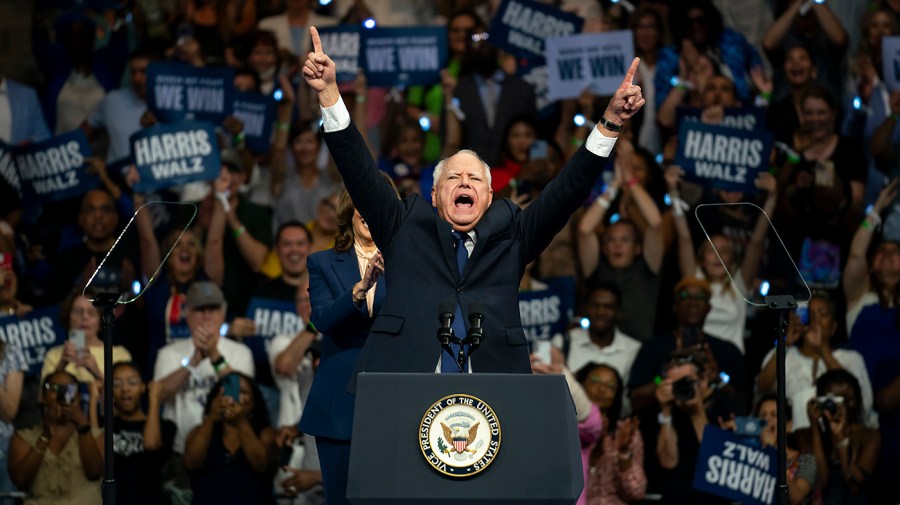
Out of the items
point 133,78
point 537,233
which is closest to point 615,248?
point 133,78

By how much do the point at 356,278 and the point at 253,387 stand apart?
2.94 meters

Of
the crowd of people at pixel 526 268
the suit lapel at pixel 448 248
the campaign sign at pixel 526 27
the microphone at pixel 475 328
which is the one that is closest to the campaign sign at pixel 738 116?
the crowd of people at pixel 526 268

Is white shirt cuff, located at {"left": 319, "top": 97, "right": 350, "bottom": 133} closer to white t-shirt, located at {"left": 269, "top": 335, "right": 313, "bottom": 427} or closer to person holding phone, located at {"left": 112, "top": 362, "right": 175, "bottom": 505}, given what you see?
white t-shirt, located at {"left": 269, "top": 335, "right": 313, "bottom": 427}

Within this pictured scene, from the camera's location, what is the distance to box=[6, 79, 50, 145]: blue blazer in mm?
8172

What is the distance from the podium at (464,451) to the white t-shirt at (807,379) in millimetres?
4078

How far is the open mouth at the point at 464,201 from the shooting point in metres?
3.64

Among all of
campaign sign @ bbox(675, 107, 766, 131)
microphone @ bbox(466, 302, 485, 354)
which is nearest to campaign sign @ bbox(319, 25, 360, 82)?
campaign sign @ bbox(675, 107, 766, 131)

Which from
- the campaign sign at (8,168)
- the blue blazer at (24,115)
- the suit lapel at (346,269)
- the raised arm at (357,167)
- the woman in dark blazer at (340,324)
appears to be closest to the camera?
the raised arm at (357,167)

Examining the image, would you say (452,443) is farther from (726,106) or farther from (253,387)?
(726,106)

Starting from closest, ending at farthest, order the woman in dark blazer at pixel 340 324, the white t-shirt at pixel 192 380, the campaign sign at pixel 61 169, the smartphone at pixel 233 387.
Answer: the woman in dark blazer at pixel 340 324, the smartphone at pixel 233 387, the white t-shirt at pixel 192 380, the campaign sign at pixel 61 169

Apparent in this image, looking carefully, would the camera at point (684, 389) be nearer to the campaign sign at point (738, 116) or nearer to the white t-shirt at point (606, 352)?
the white t-shirt at point (606, 352)

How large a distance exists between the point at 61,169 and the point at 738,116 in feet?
12.1

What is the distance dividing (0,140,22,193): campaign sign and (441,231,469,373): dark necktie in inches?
197

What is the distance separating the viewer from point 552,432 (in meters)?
3.08
